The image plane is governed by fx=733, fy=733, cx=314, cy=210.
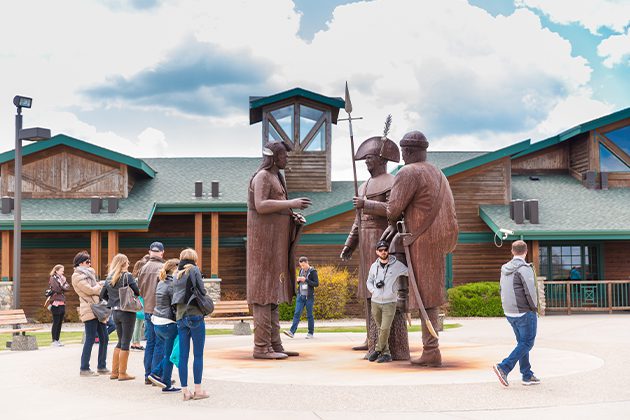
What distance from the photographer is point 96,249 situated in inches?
915

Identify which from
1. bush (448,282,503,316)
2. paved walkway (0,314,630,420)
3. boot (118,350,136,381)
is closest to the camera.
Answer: paved walkway (0,314,630,420)

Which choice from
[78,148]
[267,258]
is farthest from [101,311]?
[78,148]

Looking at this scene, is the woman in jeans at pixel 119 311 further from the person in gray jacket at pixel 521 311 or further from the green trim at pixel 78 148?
the green trim at pixel 78 148

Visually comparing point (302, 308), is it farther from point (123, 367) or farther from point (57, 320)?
point (123, 367)

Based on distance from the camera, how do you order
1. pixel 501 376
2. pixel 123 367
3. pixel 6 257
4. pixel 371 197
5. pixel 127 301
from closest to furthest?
pixel 501 376
pixel 123 367
pixel 127 301
pixel 371 197
pixel 6 257

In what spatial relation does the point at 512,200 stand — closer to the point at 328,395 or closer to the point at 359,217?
the point at 359,217

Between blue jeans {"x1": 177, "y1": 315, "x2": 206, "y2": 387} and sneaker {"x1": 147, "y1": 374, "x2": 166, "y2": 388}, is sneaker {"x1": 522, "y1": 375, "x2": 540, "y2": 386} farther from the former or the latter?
sneaker {"x1": 147, "y1": 374, "x2": 166, "y2": 388}

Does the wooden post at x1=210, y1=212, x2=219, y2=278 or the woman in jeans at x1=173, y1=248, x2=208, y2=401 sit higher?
the wooden post at x1=210, y1=212, x2=219, y2=278

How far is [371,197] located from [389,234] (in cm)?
76

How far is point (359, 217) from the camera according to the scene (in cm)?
1016

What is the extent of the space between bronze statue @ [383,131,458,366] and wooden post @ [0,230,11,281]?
1745 centimetres

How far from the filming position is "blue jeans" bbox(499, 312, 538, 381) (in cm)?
771

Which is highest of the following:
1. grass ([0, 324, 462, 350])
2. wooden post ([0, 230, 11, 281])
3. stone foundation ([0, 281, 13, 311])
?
wooden post ([0, 230, 11, 281])

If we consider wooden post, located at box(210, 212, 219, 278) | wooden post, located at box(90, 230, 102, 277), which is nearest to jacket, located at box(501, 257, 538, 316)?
wooden post, located at box(210, 212, 219, 278)
